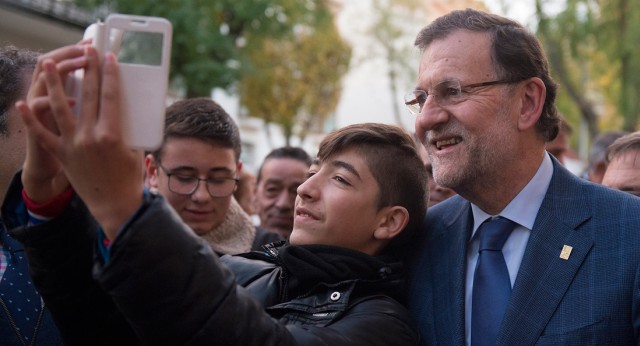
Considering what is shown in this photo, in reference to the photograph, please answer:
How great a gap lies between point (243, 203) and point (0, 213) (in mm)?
4524

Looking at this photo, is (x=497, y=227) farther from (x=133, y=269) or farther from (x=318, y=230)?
(x=133, y=269)

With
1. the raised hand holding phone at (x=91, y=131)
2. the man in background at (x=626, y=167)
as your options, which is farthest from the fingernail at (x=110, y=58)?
the man in background at (x=626, y=167)

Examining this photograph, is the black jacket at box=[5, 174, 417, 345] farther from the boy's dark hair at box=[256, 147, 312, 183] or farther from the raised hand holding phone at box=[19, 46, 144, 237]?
the boy's dark hair at box=[256, 147, 312, 183]

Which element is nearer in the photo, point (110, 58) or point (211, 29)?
point (110, 58)

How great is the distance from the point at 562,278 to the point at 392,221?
0.72 m

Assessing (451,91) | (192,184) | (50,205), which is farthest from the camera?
(192,184)

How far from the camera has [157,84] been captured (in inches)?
69.3

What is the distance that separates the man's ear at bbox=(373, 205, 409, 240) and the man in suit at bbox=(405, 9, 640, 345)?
0.15m

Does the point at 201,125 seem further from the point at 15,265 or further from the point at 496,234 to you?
the point at 496,234

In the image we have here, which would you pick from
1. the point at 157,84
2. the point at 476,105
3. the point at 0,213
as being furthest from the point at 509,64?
the point at 0,213

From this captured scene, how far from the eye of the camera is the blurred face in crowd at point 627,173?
12.5ft

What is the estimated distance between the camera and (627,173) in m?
3.84

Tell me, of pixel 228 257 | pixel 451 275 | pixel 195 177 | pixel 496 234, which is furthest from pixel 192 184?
pixel 496 234

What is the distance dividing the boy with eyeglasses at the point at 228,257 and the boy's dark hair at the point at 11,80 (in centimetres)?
105
